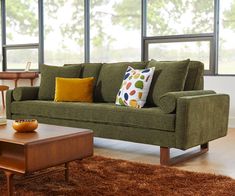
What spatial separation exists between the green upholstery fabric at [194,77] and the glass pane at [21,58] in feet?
13.9

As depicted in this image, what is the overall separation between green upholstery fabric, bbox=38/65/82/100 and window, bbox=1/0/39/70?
2.84 metres

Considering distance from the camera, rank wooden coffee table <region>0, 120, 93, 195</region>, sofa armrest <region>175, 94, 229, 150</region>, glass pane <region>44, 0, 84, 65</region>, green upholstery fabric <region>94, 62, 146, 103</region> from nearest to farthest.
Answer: wooden coffee table <region>0, 120, 93, 195</region> < sofa armrest <region>175, 94, 229, 150</region> < green upholstery fabric <region>94, 62, 146, 103</region> < glass pane <region>44, 0, 84, 65</region>

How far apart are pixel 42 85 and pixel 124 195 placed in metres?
2.50

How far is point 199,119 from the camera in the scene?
3.13m

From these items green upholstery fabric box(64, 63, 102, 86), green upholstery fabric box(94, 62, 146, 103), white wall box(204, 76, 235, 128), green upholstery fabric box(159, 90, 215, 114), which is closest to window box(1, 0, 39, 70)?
green upholstery fabric box(64, 63, 102, 86)

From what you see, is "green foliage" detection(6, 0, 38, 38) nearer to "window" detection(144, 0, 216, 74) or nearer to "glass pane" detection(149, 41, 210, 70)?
"window" detection(144, 0, 216, 74)

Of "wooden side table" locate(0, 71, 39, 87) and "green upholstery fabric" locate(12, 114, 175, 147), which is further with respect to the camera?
"wooden side table" locate(0, 71, 39, 87)

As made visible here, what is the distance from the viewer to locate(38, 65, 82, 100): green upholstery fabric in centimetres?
439

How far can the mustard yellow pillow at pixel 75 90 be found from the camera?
4.07 meters

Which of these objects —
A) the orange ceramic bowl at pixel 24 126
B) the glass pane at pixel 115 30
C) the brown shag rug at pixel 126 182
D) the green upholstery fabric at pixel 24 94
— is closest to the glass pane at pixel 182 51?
the glass pane at pixel 115 30

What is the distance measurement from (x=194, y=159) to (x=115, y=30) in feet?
11.0

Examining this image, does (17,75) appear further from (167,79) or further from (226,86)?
(167,79)

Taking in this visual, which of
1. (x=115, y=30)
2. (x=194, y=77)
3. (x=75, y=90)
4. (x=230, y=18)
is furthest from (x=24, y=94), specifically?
(x=230, y=18)

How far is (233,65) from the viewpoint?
508 cm
